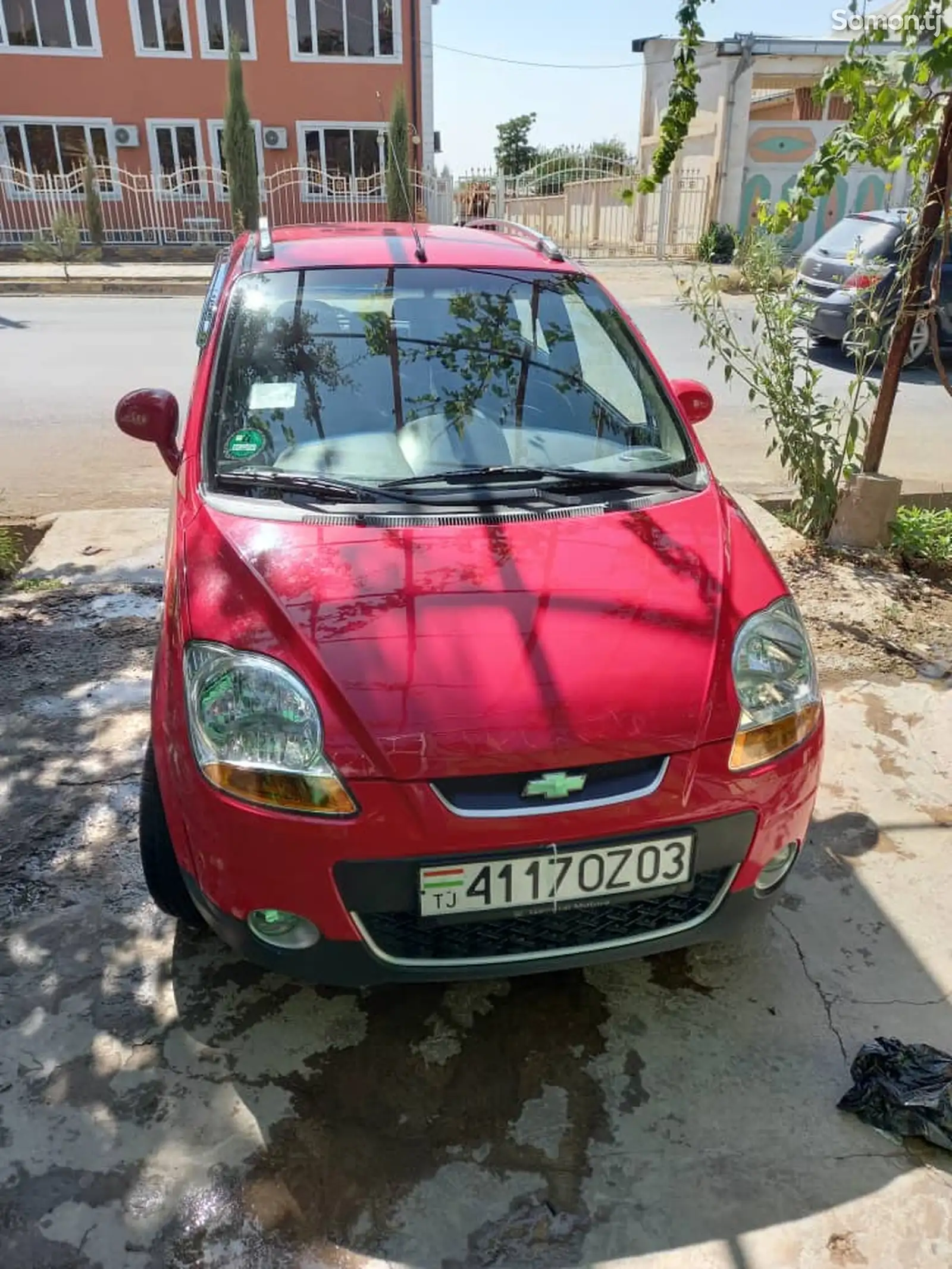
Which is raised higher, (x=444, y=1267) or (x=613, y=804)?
(x=613, y=804)

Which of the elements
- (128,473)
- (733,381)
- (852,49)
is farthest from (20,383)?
(852,49)

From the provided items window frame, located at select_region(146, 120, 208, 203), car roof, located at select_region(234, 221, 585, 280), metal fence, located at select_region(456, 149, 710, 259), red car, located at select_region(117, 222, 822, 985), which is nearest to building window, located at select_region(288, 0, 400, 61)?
window frame, located at select_region(146, 120, 208, 203)

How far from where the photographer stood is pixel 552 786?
1.89 meters

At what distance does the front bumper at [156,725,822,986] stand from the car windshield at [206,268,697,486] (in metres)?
1.08

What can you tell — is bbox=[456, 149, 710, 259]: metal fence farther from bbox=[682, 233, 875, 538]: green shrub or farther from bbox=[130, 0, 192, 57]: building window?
bbox=[682, 233, 875, 538]: green shrub

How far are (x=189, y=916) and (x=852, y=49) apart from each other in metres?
4.60

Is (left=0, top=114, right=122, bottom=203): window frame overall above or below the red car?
above

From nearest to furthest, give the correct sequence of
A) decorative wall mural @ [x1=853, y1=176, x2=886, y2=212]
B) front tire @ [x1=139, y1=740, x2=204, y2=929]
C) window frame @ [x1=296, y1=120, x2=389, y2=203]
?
1. front tire @ [x1=139, y1=740, x2=204, y2=929]
2. decorative wall mural @ [x1=853, y1=176, x2=886, y2=212]
3. window frame @ [x1=296, y1=120, x2=389, y2=203]

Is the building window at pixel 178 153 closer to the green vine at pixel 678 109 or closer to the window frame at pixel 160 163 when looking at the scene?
the window frame at pixel 160 163

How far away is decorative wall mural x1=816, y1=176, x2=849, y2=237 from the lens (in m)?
20.3

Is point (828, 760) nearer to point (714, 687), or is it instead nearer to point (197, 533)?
point (714, 687)

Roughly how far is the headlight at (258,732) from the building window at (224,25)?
2345 cm

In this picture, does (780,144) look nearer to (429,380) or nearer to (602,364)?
(602,364)

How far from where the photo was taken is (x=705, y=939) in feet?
6.96
